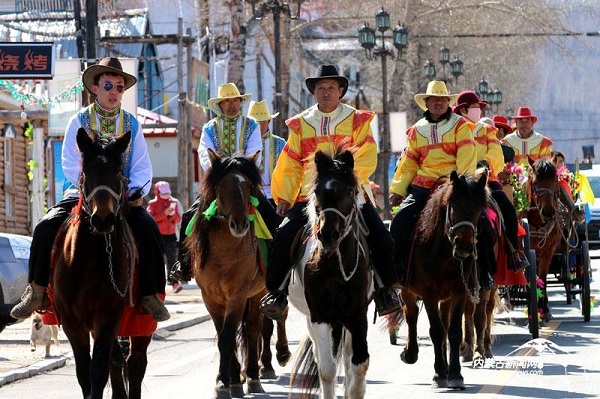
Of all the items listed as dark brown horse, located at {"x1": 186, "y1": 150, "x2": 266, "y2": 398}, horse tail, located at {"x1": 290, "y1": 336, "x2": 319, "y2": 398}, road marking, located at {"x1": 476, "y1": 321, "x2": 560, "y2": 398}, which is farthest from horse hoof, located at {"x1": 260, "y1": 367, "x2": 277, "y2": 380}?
horse tail, located at {"x1": 290, "y1": 336, "x2": 319, "y2": 398}

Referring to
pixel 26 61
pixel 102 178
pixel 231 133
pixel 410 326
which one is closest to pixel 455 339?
pixel 410 326

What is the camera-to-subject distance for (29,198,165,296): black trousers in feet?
36.6

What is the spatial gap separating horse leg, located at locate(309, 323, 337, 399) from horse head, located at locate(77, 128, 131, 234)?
5.94ft

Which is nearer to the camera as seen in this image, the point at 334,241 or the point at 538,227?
the point at 334,241

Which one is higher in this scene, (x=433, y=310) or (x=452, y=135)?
(x=452, y=135)

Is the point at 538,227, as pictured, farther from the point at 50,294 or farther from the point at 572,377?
the point at 50,294

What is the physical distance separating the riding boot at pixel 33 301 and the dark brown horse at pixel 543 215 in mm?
9320

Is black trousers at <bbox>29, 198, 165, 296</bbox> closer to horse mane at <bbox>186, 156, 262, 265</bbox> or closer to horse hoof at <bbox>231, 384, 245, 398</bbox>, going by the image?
horse mane at <bbox>186, 156, 262, 265</bbox>

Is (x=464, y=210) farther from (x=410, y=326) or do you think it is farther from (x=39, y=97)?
(x=39, y=97)

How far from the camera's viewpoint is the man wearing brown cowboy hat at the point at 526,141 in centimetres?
2120

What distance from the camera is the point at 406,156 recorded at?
595 inches

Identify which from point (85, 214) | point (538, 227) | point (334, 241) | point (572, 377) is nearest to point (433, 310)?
point (572, 377)

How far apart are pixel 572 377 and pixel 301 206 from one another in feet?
10.9

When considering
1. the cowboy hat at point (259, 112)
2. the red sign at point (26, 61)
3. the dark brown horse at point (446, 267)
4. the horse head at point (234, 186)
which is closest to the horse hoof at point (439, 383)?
the dark brown horse at point (446, 267)
